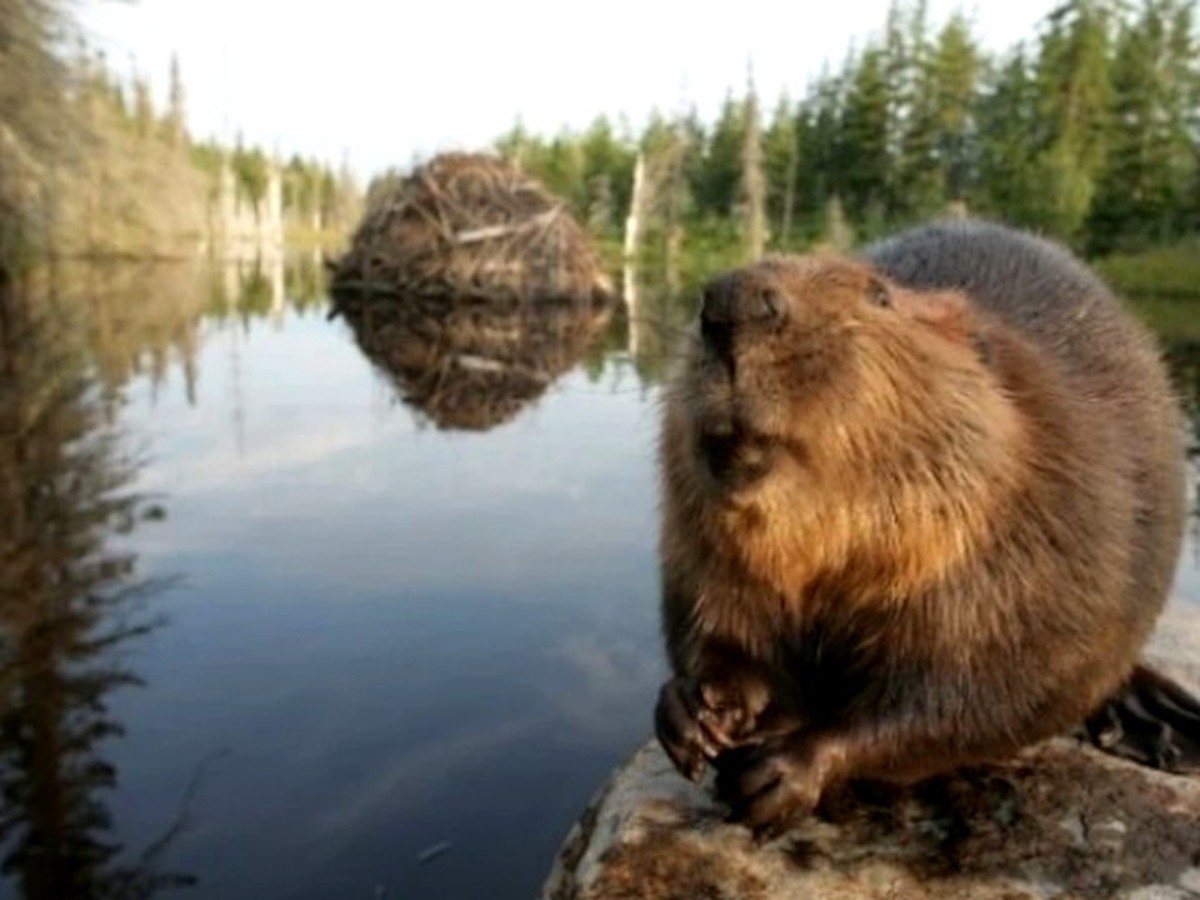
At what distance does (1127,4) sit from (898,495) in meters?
52.4

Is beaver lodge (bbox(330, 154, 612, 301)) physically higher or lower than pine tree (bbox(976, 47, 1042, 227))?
lower

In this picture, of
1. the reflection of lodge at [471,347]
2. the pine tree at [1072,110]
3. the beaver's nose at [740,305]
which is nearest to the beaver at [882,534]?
the beaver's nose at [740,305]

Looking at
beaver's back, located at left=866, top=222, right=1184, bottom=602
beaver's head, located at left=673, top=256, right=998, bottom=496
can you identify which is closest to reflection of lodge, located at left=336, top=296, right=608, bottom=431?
beaver's back, located at left=866, top=222, right=1184, bottom=602

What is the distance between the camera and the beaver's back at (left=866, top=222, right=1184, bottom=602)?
2334mm

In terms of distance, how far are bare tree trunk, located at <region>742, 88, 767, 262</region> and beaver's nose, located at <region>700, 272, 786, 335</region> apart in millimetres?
46067

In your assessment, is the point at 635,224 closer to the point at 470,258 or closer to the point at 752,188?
the point at 752,188

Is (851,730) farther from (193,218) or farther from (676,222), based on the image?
(193,218)

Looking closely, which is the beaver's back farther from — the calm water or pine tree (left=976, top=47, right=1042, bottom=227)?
pine tree (left=976, top=47, right=1042, bottom=227)

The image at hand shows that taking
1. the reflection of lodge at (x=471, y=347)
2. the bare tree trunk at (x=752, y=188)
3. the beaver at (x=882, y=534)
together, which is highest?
the bare tree trunk at (x=752, y=188)

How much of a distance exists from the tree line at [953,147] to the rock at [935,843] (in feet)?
110

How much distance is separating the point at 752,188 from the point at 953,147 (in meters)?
8.84

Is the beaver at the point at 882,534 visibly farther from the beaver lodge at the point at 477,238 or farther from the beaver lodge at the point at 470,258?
the beaver lodge at the point at 477,238

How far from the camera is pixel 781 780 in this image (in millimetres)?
1988

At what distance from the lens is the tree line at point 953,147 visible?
41.0 meters
